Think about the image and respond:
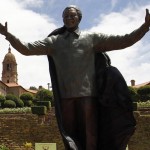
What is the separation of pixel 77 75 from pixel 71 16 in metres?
0.45

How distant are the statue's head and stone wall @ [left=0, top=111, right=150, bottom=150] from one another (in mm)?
16058

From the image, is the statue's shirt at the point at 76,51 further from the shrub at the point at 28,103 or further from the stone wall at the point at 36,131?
the shrub at the point at 28,103

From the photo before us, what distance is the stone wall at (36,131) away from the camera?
749 inches

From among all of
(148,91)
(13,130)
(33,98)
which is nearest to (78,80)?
(13,130)

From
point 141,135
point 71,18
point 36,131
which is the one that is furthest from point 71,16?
point 36,131

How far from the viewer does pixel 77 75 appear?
3.12 m

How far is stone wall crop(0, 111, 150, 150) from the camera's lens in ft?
62.4

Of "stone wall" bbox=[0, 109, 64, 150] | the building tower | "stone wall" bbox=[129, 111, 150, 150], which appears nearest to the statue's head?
"stone wall" bbox=[129, 111, 150, 150]

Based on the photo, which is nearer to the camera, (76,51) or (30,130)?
(76,51)

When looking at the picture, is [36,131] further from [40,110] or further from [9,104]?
[9,104]

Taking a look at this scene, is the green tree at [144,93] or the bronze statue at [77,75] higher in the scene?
the green tree at [144,93]

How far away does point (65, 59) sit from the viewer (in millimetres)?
3160

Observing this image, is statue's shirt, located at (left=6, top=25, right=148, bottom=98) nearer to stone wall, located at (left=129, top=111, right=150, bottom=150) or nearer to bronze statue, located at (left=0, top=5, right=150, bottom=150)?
bronze statue, located at (left=0, top=5, right=150, bottom=150)

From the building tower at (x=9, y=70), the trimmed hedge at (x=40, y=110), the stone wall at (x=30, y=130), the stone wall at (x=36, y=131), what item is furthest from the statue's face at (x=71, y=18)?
the building tower at (x=9, y=70)
